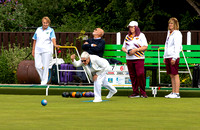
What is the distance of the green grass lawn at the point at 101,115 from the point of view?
756cm

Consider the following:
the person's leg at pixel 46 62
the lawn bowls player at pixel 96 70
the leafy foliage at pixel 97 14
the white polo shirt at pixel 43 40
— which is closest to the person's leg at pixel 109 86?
the lawn bowls player at pixel 96 70

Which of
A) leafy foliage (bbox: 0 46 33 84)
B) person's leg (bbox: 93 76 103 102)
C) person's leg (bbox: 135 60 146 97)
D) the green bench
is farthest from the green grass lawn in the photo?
leafy foliage (bbox: 0 46 33 84)

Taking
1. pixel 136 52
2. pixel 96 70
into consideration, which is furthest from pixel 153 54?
pixel 96 70

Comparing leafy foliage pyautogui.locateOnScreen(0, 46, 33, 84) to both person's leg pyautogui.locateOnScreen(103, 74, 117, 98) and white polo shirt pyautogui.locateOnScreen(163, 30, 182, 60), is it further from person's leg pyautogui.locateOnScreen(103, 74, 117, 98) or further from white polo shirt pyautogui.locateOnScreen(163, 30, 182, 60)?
white polo shirt pyautogui.locateOnScreen(163, 30, 182, 60)

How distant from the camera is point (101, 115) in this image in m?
8.71

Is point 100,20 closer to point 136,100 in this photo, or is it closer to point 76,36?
point 76,36

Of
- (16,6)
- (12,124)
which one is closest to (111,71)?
(12,124)

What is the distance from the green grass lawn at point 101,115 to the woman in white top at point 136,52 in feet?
3.09

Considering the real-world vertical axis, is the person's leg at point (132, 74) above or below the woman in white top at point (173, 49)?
below

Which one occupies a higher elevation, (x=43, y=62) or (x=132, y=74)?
(x=43, y=62)

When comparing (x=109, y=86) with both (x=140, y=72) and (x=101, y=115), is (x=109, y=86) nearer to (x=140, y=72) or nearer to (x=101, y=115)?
(x=140, y=72)

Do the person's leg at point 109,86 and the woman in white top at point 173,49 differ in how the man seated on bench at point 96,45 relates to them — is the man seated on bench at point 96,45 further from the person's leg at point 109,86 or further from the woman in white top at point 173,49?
the woman in white top at point 173,49

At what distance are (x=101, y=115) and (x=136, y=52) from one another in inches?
143

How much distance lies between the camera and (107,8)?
77.7ft
